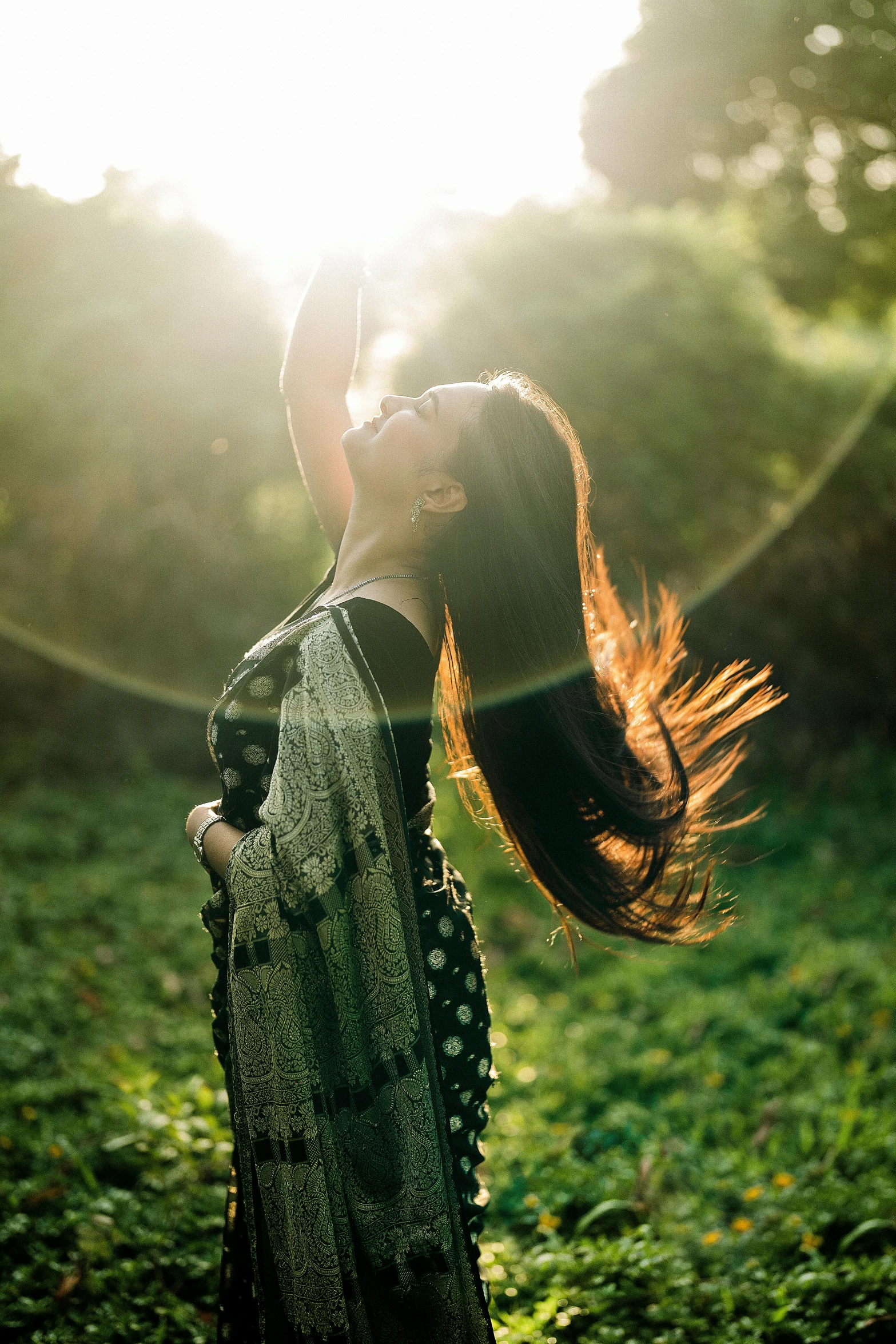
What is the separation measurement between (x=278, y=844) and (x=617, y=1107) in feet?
8.01

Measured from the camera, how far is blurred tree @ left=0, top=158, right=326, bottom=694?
7582 millimetres

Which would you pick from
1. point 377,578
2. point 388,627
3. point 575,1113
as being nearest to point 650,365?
point 575,1113

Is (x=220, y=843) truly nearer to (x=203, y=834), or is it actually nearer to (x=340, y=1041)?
(x=203, y=834)

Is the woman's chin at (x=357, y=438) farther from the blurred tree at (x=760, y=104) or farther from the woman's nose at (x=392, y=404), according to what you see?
the blurred tree at (x=760, y=104)

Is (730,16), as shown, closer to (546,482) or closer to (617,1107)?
(546,482)

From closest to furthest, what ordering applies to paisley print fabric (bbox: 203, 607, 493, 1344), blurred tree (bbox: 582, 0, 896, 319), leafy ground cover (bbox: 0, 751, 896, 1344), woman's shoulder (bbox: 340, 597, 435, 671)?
paisley print fabric (bbox: 203, 607, 493, 1344), woman's shoulder (bbox: 340, 597, 435, 671), leafy ground cover (bbox: 0, 751, 896, 1344), blurred tree (bbox: 582, 0, 896, 319)

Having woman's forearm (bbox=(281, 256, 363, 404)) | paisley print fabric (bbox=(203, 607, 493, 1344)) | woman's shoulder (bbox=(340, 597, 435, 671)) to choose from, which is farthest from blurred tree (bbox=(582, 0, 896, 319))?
paisley print fabric (bbox=(203, 607, 493, 1344))

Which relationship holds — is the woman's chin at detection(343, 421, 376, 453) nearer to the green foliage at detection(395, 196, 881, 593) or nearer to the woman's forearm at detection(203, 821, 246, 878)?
the woman's forearm at detection(203, 821, 246, 878)

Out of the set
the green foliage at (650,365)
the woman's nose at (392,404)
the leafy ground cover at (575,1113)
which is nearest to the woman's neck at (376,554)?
the woman's nose at (392,404)

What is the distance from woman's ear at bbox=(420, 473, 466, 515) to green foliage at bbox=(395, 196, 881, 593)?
5.35 metres

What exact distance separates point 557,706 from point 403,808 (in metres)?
0.50

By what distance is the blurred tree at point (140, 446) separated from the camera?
24.9 ft

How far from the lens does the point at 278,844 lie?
162cm

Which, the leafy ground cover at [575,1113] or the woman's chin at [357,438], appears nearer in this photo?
the woman's chin at [357,438]
